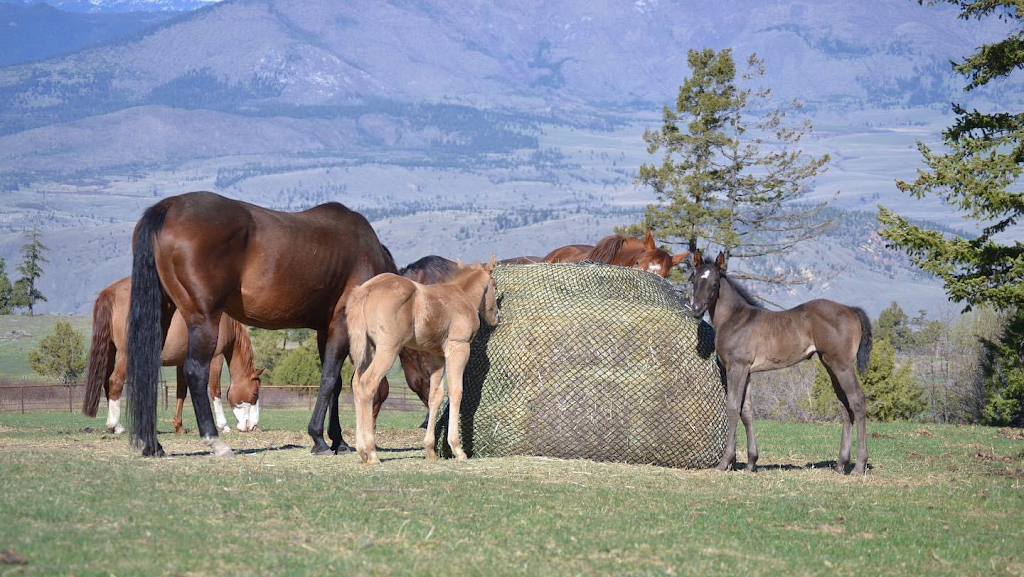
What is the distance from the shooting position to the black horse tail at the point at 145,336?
466 inches

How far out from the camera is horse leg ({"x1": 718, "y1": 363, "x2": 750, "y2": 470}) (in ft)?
41.3

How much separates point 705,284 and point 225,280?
543 centimetres

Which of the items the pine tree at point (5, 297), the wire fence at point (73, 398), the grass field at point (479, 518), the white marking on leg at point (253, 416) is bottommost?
the pine tree at point (5, 297)

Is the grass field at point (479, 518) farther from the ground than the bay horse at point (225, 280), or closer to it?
closer to it

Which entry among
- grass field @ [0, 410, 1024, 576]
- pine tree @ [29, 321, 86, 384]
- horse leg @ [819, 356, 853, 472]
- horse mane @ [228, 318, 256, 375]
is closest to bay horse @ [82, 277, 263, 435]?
horse mane @ [228, 318, 256, 375]

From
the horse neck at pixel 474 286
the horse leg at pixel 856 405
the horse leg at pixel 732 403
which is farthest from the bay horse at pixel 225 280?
the horse leg at pixel 856 405

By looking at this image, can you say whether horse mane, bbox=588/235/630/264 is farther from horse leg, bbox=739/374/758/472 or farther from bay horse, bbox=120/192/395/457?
bay horse, bbox=120/192/395/457

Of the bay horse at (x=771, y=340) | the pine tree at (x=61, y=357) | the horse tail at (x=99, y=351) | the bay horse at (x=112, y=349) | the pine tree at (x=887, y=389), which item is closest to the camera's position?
the bay horse at (x=771, y=340)

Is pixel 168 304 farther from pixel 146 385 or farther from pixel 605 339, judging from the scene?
pixel 605 339

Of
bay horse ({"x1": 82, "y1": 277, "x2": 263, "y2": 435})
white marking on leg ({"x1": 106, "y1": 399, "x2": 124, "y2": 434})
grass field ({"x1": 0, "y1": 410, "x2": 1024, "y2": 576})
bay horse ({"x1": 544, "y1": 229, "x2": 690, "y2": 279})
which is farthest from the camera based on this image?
bay horse ({"x1": 82, "y1": 277, "x2": 263, "y2": 435})

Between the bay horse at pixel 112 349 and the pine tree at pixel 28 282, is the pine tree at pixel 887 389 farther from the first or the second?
the pine tree at pixel 28 282

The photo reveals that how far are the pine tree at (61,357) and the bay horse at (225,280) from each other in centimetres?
5472

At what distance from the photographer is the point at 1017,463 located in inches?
584

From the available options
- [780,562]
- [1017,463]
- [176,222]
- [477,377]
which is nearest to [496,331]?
[477,377]
